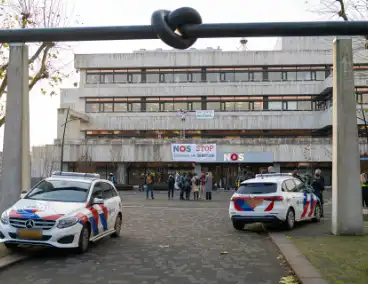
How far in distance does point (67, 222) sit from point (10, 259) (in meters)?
1.26

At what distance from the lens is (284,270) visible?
815 centimetres

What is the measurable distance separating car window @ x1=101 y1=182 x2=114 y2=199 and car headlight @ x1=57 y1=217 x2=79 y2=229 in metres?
2.16

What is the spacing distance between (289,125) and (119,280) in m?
51.0

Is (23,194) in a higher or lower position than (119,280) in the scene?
higher

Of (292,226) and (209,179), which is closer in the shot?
(292,226)

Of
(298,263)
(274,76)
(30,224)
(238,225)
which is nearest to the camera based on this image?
(298,263)

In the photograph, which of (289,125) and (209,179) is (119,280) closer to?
(209,179)

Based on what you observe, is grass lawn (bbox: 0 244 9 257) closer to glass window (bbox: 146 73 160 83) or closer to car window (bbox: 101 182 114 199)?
car window (bbox: 101 182 114 199)

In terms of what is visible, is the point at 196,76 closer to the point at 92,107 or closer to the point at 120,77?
the point at 120,77

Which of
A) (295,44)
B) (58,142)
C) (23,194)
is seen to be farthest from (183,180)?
(295,44)

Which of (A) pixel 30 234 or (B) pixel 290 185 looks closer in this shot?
(A) pixel 30 234

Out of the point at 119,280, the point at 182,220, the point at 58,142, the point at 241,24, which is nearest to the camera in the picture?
the point at 241,24

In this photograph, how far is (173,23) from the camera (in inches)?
75.5

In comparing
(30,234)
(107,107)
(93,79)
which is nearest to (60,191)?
(30,234)
